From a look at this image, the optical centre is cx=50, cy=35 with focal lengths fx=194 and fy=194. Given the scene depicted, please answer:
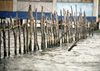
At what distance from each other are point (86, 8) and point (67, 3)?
1738 mm

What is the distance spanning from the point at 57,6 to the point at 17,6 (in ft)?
11.5

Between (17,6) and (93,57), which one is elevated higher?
(17,6)

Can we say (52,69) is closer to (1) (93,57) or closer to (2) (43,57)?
(2) (43,57)

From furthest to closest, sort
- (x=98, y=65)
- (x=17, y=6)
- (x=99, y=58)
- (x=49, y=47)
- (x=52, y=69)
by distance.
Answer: (x=17, y=6)
(x=49, y=47)
(x=99, y=58)
(x=98, y=65)
(x=52, y=69)

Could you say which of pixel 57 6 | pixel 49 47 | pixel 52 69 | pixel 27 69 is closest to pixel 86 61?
pixel 52 69

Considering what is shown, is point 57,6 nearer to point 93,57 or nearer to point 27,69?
point 93,57

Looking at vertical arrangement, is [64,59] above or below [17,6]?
below

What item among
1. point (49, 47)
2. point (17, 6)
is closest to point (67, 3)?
point (17, 6)

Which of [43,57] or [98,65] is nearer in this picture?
[98,65]

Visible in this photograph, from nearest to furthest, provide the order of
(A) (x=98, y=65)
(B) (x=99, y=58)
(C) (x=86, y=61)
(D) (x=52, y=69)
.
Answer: (D) (x=52, y=69)
(A) (x=98, y=65)
(C) (x=86, y=61)
(B) (x=99, y=58)

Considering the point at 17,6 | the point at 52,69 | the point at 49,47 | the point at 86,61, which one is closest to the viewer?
the point at 52,69

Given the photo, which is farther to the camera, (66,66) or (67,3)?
(67,3)

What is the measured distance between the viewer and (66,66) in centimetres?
412

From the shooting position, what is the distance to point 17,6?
55.1ft
